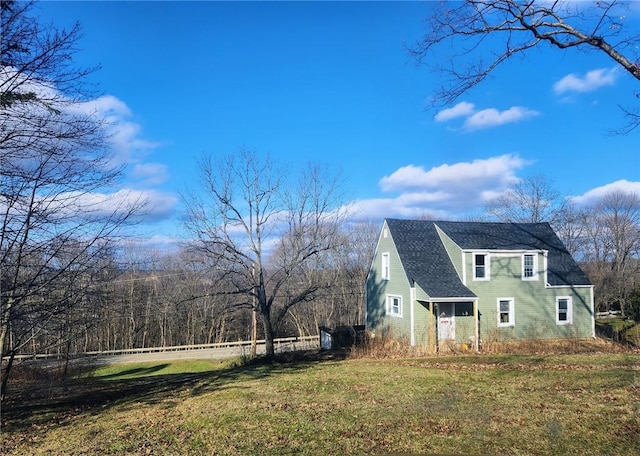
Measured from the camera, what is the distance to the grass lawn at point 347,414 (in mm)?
5180

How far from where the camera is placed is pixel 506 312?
858 inches

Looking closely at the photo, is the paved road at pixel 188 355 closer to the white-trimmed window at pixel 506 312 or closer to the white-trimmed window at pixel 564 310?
the white-trimmed window at pixel 506 312

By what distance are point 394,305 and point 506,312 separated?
Result: 213 inches

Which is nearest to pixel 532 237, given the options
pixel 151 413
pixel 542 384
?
pixel 542 384

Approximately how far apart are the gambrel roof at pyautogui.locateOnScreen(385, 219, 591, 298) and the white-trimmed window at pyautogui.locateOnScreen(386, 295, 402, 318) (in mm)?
1891

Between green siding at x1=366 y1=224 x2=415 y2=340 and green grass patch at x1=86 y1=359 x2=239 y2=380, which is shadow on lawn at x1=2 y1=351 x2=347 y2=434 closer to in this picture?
green siding at x1=366 y1=224 x2=415 y2=340

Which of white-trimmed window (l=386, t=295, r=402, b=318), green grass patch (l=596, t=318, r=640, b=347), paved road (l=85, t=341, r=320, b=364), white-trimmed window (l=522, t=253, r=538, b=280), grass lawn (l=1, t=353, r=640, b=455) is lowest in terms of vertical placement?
→ paved road (l=85, t=341, r=320, b=364)

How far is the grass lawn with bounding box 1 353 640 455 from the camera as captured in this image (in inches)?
204

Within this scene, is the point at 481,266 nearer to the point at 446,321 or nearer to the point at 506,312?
the point at 506,312

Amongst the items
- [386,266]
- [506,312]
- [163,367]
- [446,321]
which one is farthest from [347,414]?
[163,367]

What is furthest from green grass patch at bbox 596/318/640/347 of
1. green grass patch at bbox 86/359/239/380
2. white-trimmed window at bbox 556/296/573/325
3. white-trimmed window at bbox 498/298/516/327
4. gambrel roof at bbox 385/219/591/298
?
green grass patch at bbox 86/359/239/380

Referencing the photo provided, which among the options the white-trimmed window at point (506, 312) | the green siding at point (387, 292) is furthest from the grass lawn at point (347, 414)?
the white-trimmed window at point (506, 312)

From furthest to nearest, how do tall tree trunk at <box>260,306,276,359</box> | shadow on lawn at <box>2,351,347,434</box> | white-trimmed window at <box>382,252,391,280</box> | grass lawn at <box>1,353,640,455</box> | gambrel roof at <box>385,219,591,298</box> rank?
white-trimmed window at <box>382,252,391,280</box>
gambrel roof at <box>385,219,591,298</box>
tall tree trunk at <box>260,306,276,359</box>
shadow on lawn at <box>2,351,347,434</box>
grass lawn at <box>1,353,640,455</box>

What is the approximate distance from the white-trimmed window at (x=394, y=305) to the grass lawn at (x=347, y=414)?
11.4m
